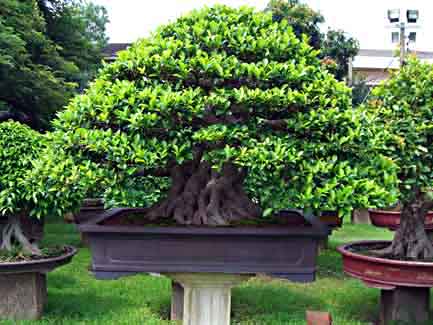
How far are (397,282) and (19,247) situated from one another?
2.63 m

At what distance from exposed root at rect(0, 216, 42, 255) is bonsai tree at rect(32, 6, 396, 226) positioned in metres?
1.76

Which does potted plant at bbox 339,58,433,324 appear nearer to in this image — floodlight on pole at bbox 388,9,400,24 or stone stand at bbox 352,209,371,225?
floodlight on pole at bbox 388,9,400,24

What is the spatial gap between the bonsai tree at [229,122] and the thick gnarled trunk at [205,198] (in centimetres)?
1

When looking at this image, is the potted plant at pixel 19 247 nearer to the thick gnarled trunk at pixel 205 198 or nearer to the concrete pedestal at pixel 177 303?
the concrete pedestal at pixel 177 303

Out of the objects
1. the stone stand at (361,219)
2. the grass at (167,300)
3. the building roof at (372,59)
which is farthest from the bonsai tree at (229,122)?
the building roof at (372,59)

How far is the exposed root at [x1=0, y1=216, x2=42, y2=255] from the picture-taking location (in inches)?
138

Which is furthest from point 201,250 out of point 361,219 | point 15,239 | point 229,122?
point 361,219

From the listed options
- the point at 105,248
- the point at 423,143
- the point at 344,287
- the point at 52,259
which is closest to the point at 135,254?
the point at 105,248

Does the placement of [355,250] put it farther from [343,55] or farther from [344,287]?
[343,55]

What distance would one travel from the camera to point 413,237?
3.46 metres

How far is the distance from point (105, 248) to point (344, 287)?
3.15 metres

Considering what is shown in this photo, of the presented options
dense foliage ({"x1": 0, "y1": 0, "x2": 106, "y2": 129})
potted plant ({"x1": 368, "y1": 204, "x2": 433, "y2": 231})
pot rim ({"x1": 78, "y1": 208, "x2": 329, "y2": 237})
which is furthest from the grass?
dense foliage ({"x1": 0, "y1": 0, "x2": 106, "y2": 129})

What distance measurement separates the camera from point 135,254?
194 cm

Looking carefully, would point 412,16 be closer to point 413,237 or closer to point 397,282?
point 413,237
